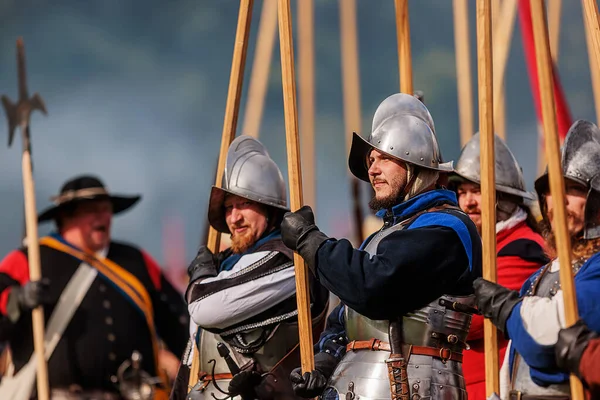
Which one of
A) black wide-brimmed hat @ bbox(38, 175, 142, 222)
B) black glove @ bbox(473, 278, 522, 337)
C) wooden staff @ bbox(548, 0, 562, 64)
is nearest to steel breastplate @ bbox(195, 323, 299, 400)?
black glove @ bbox(473, 278, 522, 337)

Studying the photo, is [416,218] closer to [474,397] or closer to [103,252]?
[474,397]

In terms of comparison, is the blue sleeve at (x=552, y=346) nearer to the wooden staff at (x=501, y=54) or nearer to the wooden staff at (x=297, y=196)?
the wooden staff at (x=297, y=196)

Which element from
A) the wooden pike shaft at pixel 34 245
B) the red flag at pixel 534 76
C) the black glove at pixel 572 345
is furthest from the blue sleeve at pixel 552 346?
the red flag at pixel 534 76

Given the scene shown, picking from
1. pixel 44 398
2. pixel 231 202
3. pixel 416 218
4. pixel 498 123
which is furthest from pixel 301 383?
pixel 498 123

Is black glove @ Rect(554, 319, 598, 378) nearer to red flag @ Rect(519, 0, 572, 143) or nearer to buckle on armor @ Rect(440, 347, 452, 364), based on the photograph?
buckle on armor @ Rect(440, 347, 452, 364)

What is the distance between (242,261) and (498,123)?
10.8 ft

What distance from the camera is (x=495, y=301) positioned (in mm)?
5613

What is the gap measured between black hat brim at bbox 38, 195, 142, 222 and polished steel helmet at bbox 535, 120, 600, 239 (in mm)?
5524

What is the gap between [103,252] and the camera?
11180 millimetres

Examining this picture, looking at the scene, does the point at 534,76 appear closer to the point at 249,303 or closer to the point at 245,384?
the point at 249,303

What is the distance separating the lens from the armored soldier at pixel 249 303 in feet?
23.2

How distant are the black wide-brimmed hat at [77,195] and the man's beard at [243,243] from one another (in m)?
3.81

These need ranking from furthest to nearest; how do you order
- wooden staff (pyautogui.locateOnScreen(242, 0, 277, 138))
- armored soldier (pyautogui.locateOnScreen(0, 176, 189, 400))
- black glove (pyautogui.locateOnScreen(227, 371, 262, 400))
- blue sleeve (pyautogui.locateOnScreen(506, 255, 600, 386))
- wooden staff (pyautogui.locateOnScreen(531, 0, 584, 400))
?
wooden staff (pyautogui.locateOnScreen(242, 0, 277, 138)), armored soldier (pyautogui.locateOnScreen(0, 176, 189, 400)), black glove (pyautogui.locateOnScreen(227, 371, 262, 400)), blue sleeve (pyautogui.locateOnScreen(506, 255, 600, 386)), wooden staff (pyautogui.locateOnScreen(531, 0, 584, 400))

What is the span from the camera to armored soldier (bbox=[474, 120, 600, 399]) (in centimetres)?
547
